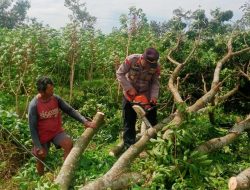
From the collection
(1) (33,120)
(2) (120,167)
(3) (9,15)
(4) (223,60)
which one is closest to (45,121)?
(1) (33,120)

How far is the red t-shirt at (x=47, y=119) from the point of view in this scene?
5676 millimetres

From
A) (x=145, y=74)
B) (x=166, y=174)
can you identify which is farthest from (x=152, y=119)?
(x=166, y=174)

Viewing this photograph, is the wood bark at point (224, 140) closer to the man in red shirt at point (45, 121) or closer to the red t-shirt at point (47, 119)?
the man in red shirt at point (45, 121)

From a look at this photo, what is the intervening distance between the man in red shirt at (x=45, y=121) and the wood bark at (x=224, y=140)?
170 centimetres

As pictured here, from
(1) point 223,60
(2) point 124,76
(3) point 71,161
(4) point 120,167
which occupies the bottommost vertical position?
(4) point 120,167

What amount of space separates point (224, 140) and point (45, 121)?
2.62 metres

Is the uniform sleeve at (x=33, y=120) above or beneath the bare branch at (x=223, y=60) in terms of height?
beneath

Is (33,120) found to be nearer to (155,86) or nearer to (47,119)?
(47,119)

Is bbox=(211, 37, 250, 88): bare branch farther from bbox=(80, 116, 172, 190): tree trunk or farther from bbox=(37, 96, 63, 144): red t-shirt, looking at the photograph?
bbox=(37, 96, 63, 144): red t-shirt

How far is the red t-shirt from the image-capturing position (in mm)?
5676

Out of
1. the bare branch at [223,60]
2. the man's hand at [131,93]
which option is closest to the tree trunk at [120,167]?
the man's hand at [131,93]

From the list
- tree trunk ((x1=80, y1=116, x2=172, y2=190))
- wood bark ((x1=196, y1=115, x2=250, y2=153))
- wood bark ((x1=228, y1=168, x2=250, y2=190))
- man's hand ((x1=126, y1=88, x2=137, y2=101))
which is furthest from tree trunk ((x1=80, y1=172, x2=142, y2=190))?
man's hand ((x1=126, y1=88, x2=137, y2=101))

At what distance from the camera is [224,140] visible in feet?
20.1

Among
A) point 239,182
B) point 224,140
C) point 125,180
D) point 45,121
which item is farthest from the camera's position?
point 224,140
